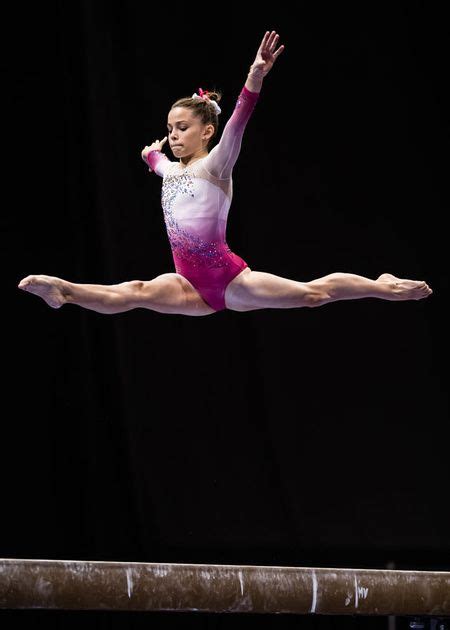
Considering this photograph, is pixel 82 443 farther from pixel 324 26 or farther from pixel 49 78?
pixel 324 26

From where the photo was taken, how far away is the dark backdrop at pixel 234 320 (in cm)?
570

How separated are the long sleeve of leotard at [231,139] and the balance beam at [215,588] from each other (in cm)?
171

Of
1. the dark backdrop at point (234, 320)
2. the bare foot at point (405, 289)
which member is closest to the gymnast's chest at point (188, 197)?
the bare foot at point (405, 289)

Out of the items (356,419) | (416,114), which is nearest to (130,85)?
(416,114)

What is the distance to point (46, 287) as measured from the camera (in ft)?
12.5

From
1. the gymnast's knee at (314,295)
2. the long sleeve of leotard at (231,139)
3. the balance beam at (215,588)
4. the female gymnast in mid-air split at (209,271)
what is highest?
the long sleeve of leotard at (231,139)

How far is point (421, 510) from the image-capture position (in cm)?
629

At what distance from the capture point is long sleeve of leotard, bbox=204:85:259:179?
4023 millimetres

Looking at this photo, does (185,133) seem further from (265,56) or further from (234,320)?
(234,320)

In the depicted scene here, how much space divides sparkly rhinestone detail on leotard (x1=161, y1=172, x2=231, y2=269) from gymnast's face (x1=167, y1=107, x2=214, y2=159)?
5.5 inches

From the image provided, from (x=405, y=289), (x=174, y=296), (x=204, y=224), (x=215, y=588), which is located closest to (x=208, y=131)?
(x=204, y=224)

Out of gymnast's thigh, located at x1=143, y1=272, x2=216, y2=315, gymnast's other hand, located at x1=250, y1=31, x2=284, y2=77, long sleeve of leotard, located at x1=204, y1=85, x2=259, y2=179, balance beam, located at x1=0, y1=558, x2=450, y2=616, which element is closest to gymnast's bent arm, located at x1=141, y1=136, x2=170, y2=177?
long sleeve of leotard, located at x1=204, y1=85, x2=259, y2=179

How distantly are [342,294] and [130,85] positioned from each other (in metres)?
2.43

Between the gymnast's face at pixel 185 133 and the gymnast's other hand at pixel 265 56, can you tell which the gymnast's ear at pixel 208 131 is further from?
the gymnast's other hand at pixel 265 56
